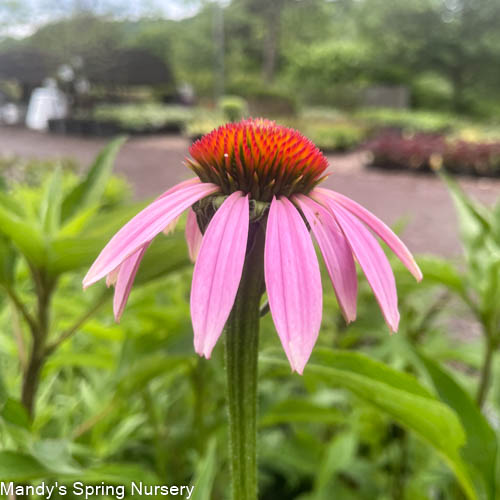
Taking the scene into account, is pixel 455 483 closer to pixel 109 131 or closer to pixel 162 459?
pixel 162 459

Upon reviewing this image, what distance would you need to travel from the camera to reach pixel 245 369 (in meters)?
0.28

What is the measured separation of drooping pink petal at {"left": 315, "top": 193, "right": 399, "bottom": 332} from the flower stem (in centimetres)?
4

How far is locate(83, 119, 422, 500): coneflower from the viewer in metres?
0.22

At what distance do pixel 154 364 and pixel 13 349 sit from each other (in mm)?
311

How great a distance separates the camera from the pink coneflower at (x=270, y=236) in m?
0.22

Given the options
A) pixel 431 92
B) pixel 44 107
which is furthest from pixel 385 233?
pixel 431 92

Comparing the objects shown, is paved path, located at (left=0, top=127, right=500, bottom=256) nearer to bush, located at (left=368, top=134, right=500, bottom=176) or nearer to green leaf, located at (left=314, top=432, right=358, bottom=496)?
bush, located at (left=368, top=134, right=500, bottom=176)

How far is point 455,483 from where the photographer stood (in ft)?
1.90

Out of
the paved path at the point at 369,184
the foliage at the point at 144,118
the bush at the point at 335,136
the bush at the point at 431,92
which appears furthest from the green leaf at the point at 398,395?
the bush at the point at 431,92

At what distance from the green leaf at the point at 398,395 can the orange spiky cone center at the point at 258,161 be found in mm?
119

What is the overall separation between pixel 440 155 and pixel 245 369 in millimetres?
6972

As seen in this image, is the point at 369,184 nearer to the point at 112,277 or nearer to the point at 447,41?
the point at 112,277

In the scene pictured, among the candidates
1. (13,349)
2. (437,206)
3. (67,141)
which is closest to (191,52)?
(67,141)

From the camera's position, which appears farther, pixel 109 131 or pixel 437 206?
pixel 109 131
